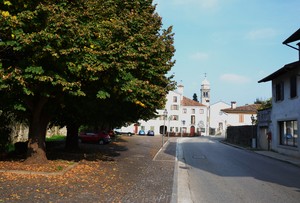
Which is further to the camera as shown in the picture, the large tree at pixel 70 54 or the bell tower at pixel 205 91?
the bell tower at pixel 205 91

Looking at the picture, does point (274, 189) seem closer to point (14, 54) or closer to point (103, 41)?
point (103, 41)

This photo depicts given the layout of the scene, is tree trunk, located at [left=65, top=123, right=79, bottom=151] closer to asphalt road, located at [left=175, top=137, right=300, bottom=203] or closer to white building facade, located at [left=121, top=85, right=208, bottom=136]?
asphalt road, located at [left=175, top=137, right=300, bottom=203]

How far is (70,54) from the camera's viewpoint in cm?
1099

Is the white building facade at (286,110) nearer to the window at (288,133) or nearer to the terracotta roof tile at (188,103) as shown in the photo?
the window at (288,133)

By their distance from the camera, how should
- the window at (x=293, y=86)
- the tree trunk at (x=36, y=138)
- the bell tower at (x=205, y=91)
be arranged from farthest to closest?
the bell tower at (x=205, y=91) → the window at (x=293, y=86) → the tree trunk at (x=36, y=138)

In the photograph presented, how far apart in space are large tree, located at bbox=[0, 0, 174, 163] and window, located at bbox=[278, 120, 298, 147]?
44.0ft

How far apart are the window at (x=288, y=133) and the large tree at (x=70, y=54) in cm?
1340

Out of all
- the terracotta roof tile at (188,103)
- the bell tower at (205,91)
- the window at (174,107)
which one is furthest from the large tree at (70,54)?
the bell tower at (205,91)

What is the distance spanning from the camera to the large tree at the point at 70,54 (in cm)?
1034

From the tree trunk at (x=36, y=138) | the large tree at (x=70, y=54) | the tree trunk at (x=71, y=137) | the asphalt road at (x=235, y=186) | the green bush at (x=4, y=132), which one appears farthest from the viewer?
the tree trunk at (x=71, y=137)

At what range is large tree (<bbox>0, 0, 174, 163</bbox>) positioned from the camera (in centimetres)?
1034

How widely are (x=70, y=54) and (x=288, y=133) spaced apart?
20331 millimetres

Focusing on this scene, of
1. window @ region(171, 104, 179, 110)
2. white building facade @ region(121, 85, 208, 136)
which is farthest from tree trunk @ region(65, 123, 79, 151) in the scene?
window @ region(171, 104, 179, 110)

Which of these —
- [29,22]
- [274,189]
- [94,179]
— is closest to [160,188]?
[94,179]
